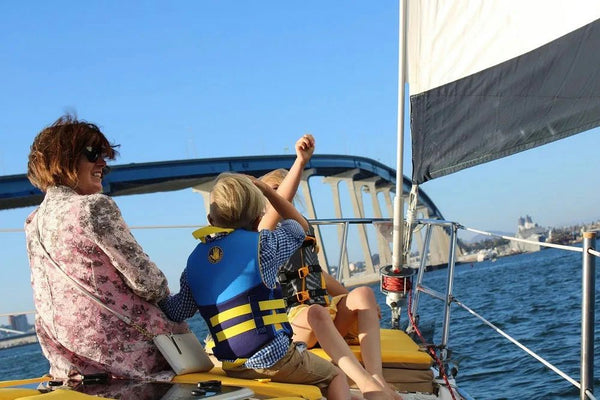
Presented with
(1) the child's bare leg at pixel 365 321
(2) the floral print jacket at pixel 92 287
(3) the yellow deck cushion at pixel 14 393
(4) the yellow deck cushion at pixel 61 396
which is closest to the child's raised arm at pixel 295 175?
(1) the child's bare leg at pixel 365 321

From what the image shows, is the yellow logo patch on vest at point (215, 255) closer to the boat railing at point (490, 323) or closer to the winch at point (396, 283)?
the boat railing at point (490, 323)

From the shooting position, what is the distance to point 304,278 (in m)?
3.34

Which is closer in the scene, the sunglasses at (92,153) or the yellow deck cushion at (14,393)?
the yellow deck cushion at (14,393)

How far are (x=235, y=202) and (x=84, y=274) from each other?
1.88 feet

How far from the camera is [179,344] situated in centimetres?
246

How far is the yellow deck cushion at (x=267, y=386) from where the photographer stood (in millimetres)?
2224

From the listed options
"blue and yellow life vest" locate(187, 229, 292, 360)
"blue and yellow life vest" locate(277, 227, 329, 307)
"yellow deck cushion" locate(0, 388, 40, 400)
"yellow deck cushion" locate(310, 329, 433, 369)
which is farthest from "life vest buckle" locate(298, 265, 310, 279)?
"yellow deck cushion" locate(0, 388, 40, 400)

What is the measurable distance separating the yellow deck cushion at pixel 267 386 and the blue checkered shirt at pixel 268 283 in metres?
0.09

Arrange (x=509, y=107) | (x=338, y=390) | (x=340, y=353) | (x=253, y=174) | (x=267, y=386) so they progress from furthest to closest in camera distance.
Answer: (x=253, y=174)
(x=509, y=107)
(x=340, y=353)
(x=338, y=390)
(x=267, y=386)

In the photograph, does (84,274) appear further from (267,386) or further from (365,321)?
(365,321)

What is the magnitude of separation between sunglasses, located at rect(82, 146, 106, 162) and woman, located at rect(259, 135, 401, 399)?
3.18 ft

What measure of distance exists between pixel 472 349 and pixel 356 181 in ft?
114

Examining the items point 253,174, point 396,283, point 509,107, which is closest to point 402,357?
point 396,283

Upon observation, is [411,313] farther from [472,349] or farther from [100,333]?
[472,349]
